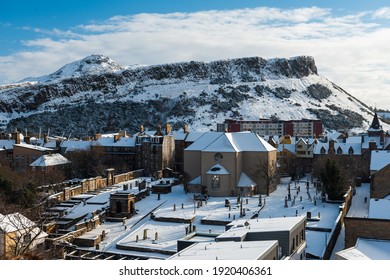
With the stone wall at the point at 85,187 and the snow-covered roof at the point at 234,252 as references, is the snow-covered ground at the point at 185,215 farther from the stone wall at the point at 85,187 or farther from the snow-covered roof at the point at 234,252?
the snow-covered roof at the point at 234,252

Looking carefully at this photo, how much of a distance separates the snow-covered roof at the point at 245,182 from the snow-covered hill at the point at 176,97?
5543cm

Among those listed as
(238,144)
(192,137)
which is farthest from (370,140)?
(192,137)

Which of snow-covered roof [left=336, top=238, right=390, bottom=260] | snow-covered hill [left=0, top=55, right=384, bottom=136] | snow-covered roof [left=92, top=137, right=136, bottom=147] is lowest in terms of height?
snow-covered roof [left=336, top=238, right=390, bottom=260]

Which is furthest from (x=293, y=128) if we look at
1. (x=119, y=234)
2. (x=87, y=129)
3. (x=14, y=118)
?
(x=119, y=234)

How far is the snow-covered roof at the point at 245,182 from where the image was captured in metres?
31.0

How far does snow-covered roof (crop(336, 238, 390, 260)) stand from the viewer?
40.8 ft

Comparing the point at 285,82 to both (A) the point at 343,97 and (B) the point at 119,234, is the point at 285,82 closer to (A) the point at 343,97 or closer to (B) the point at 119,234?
(A) the point at 343,97

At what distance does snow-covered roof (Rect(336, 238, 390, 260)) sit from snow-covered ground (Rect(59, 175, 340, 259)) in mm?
2993

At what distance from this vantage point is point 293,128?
8200 cm

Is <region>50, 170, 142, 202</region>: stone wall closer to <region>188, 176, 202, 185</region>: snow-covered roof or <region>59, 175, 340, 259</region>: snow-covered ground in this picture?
<region>59, 175, 340, 259</region>: snow-covered ground

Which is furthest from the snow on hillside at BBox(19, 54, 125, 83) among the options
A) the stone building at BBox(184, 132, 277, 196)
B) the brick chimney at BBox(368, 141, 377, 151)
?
the stone building at BBox(184, 132, 277, 196)

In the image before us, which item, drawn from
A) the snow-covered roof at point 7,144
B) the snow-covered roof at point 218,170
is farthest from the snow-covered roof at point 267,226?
the snow-covered roof at point 7,144

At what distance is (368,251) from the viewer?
13898mm
